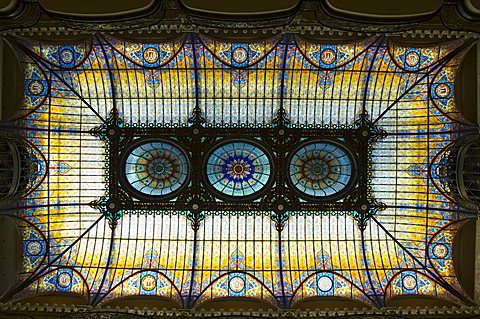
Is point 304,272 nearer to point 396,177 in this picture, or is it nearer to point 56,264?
point 396,177

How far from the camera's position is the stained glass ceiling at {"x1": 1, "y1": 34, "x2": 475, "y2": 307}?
24.1 meters

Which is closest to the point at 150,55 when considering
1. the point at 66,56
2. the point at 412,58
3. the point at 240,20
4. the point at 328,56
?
the point at 66,56

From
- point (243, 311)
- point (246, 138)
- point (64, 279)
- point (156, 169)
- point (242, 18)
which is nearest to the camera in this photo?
point (242, 18)

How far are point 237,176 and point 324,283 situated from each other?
7.86 meters

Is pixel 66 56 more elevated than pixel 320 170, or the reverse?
pixel 66 56

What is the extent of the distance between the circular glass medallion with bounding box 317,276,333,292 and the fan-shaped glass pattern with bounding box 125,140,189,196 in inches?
375

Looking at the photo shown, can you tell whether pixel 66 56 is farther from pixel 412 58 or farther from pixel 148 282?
pixel 412 58

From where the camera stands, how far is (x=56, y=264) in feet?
81.6

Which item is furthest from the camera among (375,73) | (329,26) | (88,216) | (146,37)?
(88,216)

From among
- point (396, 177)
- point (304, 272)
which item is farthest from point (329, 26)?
point (304, 272)

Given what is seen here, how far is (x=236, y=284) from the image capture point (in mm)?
24812

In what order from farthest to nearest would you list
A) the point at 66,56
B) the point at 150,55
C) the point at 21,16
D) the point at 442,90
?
1. the point at 150,55
2. the point at 442,90
3. the point at 66,56
4. the point at 21,16

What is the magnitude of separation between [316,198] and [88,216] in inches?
523

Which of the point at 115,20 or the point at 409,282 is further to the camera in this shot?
the point at 409,282
